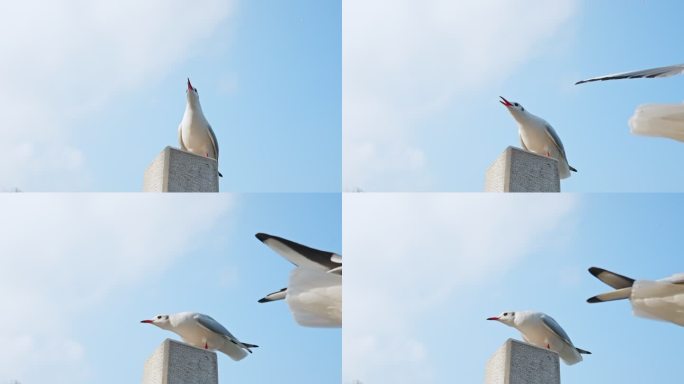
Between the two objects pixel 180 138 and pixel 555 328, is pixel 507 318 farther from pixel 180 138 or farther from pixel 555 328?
pixel 180 138

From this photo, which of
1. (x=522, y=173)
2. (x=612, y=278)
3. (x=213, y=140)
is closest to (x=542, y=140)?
(x=522, y=173)

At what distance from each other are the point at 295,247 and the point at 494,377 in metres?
1.74

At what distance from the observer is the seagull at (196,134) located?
6.38m

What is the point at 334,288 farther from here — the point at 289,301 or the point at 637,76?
the point at 637,76

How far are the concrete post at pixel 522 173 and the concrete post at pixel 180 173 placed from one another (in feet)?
6.20

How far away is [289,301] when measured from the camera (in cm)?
625

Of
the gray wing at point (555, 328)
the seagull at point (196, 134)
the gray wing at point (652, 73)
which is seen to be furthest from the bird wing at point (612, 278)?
the seagull at point (196, 134)

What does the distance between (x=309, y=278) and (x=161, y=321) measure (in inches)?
44.8

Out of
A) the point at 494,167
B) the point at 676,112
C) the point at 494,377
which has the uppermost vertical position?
the point at 676,112

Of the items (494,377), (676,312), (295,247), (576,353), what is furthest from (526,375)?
(295,247)

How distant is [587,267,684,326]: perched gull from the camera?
5727 millimetres

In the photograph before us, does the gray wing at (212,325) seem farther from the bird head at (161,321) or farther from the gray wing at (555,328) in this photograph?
the gray wing at (555,328)

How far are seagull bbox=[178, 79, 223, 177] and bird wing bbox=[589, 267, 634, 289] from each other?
2761mm

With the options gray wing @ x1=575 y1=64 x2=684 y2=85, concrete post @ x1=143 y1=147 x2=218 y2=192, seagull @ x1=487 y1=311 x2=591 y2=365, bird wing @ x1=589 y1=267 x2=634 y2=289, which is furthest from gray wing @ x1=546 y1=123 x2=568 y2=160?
concrete post @ x1=143 y1=147 x2=218 y2=192
